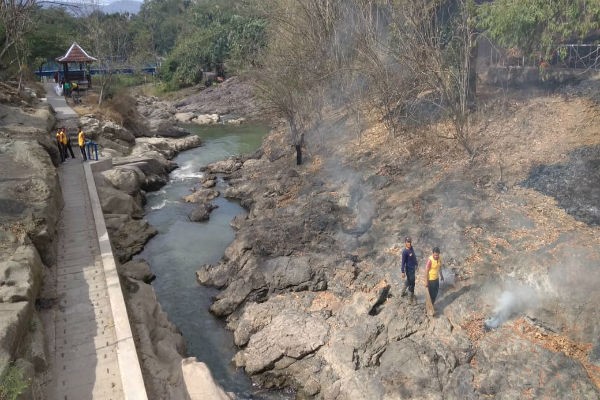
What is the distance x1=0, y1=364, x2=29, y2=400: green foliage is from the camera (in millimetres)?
8000

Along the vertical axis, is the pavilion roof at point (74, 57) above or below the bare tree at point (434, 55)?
above

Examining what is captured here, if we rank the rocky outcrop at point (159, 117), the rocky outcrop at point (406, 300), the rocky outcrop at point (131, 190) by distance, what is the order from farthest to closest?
1. the rocky outcrop at point (159, 117)
2. the rocky outcrop at point (131, 190)
3. the rocky outcrop at point (406, 300)

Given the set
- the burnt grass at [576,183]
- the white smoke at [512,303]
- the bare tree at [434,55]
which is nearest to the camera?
the white smoke at [512,303]

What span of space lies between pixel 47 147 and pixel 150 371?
571 inches

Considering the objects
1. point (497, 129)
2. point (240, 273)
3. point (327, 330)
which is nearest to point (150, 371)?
point (327, 330)

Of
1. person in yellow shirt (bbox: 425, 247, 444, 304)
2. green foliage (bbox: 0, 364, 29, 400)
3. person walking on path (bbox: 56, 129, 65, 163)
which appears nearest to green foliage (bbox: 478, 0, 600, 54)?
person in yellow shirt (bbox: 425, 247, 444, 304)

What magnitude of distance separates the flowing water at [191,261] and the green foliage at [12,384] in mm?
5211

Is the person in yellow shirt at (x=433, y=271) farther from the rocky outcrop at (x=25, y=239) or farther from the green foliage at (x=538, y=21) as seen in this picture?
the green foliage at (x=538, y=21)

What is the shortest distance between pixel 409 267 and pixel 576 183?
643 centimetres

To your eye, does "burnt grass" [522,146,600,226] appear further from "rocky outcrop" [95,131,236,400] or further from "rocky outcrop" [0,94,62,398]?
"rocky outcrop" [0,94,62,398]

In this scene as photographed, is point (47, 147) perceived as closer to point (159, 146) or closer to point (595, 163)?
point (159, 146)

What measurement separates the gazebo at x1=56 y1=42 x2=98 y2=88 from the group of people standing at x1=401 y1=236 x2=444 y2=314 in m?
32.7

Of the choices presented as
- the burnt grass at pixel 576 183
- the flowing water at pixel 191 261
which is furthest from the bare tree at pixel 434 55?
the flowing water at pixel 191 261

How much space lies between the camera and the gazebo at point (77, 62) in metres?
36.7
